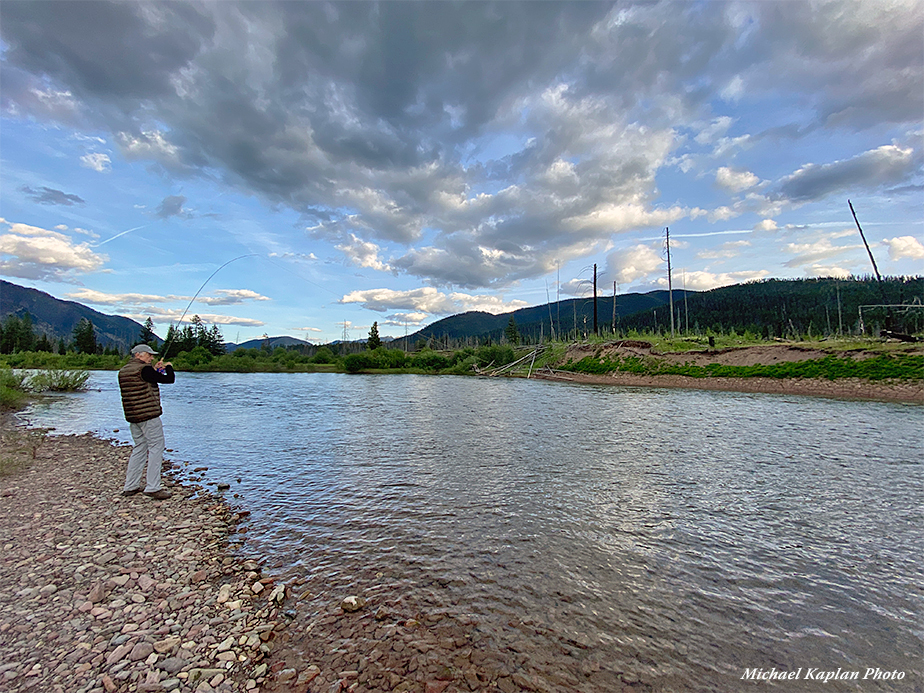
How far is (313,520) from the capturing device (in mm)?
8172

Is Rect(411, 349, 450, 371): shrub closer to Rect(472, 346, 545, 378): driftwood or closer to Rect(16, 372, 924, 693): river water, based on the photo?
Rect(472, 346, 545, 378): driftwood

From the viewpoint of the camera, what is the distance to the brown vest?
28.1ft

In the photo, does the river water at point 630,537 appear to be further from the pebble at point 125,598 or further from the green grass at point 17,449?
the green grass at point 17,449

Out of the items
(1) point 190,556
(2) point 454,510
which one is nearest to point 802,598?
(2) point 454,510

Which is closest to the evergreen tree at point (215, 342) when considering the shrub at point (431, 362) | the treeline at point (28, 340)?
the treeline at point (28, 340)

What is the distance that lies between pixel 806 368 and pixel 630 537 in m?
34.9

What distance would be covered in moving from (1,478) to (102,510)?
15.9 feet

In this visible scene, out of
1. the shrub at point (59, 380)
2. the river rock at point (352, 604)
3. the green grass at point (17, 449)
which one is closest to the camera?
the river rock at point (352, 604)

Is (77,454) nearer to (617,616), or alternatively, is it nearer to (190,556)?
(190,556)

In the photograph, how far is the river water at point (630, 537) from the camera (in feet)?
15.0

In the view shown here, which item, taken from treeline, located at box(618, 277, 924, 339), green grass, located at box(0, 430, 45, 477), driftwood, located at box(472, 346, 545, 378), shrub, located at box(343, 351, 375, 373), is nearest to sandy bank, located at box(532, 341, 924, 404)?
driftwood, located at box(472, 346, 545, 378)

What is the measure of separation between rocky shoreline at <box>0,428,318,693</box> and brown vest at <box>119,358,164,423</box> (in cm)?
185

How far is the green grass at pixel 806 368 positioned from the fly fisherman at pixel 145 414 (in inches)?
1555

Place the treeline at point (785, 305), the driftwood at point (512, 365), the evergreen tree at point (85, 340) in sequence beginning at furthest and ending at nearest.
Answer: the evergreen tree at point (85, 340)
the treeline at point (785, 305)
the driftwood at point (512, 365)
